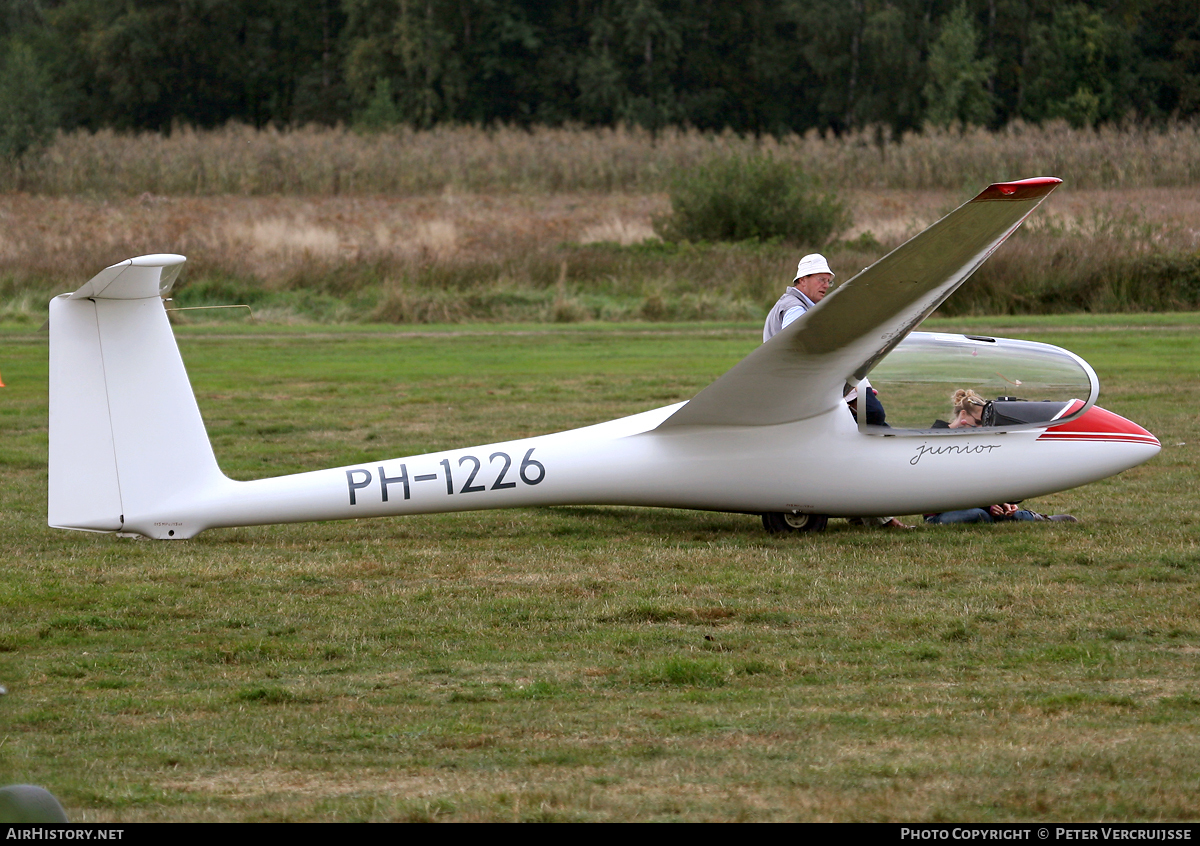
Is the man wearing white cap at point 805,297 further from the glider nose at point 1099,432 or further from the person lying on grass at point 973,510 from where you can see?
the glider nose at point 1099,432

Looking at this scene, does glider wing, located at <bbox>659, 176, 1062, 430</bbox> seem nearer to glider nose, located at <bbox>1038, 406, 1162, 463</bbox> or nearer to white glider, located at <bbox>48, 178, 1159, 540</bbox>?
white glider, located at <bbox>48, 178, 1159, 540</bbox>

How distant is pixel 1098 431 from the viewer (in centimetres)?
864

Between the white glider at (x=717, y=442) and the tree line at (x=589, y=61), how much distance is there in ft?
199

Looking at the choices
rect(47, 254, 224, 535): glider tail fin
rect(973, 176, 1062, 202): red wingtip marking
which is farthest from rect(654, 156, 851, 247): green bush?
rect(973, 176, 1062, 202): red wingtip marking

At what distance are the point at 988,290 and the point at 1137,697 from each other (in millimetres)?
21057

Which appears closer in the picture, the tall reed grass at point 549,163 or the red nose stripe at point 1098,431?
the red nose stripe at point 1098,431

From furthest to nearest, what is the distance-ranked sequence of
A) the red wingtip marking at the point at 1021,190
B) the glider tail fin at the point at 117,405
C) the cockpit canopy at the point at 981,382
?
the cockpit canopy at the point at 981,382
the glider tail fin at the point at 117,405
the red wingtip marking at the point at 1021,190

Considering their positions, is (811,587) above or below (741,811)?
Answer: below

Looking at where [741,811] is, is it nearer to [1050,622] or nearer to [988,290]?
[1050,622]

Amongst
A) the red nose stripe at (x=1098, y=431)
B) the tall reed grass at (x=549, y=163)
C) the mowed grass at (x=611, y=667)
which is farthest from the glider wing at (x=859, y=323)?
the tall reed grass at (x=549, y=163)

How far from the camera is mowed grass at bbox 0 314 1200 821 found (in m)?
4.13

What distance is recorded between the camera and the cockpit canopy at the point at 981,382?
8430mm

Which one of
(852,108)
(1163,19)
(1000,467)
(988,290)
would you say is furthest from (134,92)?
(1000,467)

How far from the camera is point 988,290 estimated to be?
25094 mm
